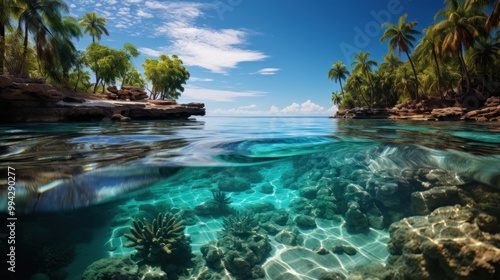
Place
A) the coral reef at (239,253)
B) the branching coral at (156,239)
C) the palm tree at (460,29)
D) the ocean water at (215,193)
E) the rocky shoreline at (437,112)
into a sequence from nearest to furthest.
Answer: the ocean water at (215,193) < the coral reef at (239,253) < the branching coral at (156,239) < the rocky shoreline at (437,112) < the palm tree at (460,29)

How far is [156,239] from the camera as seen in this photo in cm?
563

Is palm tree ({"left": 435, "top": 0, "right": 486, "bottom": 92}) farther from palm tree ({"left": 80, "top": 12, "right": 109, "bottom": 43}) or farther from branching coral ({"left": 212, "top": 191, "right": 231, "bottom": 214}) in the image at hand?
palm tree ({"left": 80, "top": 12, "right": 109, "bottom": 43})

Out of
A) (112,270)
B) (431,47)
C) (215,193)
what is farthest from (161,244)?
(431,47)

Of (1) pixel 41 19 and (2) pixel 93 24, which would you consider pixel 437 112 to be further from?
(2) pixel 93 24

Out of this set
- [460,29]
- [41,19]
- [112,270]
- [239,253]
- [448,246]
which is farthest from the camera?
[460,29]

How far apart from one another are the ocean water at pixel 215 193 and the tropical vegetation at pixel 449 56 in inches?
872

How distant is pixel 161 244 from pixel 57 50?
95.1 feet

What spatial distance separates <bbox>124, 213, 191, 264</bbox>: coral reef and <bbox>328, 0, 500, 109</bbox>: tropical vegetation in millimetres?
28121

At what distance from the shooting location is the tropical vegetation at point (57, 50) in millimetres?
21125

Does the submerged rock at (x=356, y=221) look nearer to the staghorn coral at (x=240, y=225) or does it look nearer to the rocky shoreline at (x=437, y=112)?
the staghorn coral at (x=240, y=225)

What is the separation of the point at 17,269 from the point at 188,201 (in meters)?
4.83

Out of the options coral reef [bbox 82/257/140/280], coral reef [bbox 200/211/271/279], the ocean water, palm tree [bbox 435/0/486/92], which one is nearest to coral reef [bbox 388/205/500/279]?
the ocean water

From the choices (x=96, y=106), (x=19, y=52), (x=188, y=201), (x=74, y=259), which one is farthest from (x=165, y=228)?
(x=19, y=52)

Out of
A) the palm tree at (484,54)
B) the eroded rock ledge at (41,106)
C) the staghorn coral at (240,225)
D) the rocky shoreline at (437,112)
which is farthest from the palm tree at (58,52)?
the palm tree at (484,54)
